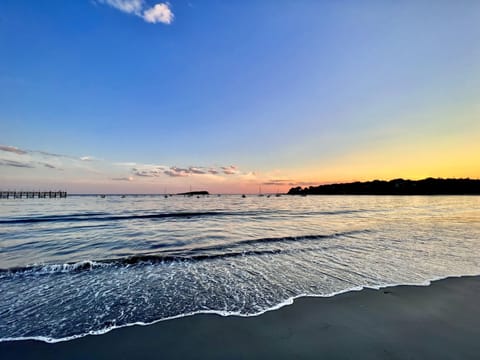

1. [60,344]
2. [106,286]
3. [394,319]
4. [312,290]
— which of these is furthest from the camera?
[106,286]

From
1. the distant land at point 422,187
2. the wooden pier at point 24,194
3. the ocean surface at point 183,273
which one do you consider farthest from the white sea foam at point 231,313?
the distant land at point 422,187

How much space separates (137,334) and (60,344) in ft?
3.77

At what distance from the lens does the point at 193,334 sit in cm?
380

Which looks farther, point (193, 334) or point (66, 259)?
point (66, 259)

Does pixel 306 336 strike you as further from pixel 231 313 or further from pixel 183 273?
pixel 183 273

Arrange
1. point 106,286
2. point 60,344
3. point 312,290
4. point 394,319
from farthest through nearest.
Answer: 1. point 106,286
2. point 312,290
3. point 394,319
4. point 60,344

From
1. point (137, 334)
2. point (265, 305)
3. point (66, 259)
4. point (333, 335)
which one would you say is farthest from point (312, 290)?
point (66, 259)

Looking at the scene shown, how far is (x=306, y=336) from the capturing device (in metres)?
3.73

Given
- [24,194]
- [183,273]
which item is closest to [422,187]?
[183,273]

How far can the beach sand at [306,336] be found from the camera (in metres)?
3.26

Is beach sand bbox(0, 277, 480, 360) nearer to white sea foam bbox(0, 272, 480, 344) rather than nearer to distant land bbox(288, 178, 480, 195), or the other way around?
white sea foam bbox(0, 272, 480, 344)

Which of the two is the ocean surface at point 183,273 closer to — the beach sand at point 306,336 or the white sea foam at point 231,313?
the white sea foam at point 231,313

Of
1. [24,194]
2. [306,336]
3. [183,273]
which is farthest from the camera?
[24,194]

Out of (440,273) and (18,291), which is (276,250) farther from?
(18,291)
